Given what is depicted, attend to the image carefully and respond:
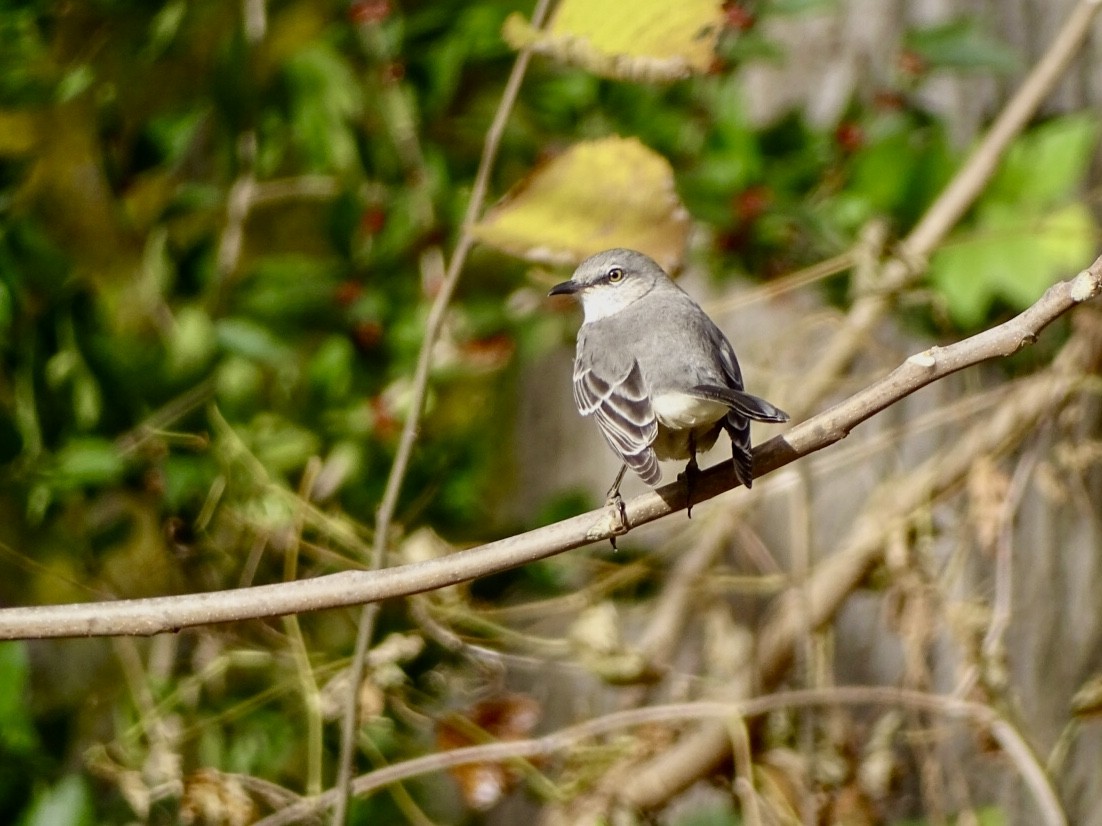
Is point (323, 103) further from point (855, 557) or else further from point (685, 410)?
point (855, 557)

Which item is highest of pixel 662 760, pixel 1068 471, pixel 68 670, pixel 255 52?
pixel 255 52

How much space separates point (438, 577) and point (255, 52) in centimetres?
145

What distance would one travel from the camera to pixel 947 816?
8.57ft

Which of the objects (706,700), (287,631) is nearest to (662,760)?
(706,700)

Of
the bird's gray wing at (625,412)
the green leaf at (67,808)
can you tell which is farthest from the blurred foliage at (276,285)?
the bird's gray wing at (625,412)

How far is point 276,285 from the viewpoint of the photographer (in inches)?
92.7

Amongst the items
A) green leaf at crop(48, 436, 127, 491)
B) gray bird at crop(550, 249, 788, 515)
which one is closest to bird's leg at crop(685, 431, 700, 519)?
gray bird at crop(550, 249, 788, 515)

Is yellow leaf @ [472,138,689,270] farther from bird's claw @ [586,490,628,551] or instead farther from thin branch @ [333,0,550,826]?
bird's claw @ [586,490,628,551]

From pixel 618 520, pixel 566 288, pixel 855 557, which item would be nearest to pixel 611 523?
pixel 618 520

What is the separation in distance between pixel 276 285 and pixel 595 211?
2.79ft

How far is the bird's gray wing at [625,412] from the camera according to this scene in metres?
1.77

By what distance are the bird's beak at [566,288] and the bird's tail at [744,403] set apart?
1.97 ft

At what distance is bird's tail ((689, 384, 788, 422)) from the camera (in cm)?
158

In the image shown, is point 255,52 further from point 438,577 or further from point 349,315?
point 438,577
